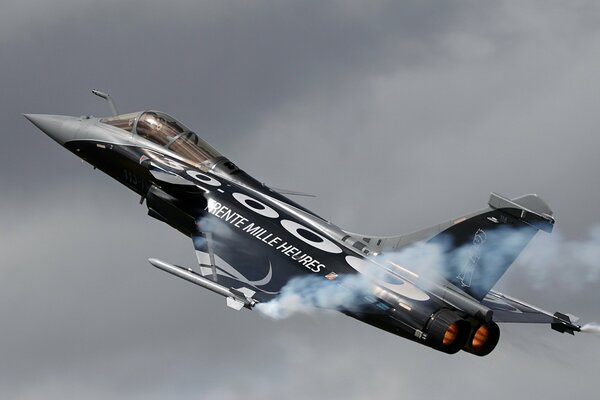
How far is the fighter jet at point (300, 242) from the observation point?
84.8ft

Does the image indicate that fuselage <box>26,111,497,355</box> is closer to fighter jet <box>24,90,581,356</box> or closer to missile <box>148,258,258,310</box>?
fighter jet <box>24,90,581,356</box>

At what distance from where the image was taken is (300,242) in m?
28.3

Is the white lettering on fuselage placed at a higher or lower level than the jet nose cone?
lower

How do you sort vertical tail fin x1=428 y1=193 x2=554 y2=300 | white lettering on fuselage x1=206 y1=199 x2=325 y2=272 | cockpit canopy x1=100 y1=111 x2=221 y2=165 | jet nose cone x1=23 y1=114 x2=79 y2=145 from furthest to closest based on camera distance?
jet nose cone x1=23 y1=114 x2=79 y2=145 → cockpit canopy x1=100 y1=111 x2=221 y2=165 → white lettering on fuselage x1=206 y1=199 x2=325 y2=272 → vertical tail fin x1=428 y1=193 x2=554 y2=300

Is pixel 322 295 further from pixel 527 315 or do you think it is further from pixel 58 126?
pixel 58 126

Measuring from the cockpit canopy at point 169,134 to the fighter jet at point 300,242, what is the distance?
0.03 meters

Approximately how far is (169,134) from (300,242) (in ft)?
17.4

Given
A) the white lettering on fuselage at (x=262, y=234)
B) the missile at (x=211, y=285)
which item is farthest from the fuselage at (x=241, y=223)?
the missile at (x=211, y=285)

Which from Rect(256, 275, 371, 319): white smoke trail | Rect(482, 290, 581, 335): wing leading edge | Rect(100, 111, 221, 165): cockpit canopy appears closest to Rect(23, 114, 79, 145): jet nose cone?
Rect(100, 111, 221, 165): cockpit canopy

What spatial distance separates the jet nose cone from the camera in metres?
32.7

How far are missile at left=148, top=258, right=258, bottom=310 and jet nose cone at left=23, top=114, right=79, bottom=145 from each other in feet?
22.6

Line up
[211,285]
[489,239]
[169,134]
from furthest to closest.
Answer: [169,134]
[211,285]
[489,239]

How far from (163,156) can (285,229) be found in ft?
13.9

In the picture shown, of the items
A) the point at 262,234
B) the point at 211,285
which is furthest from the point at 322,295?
the point at 262,234
